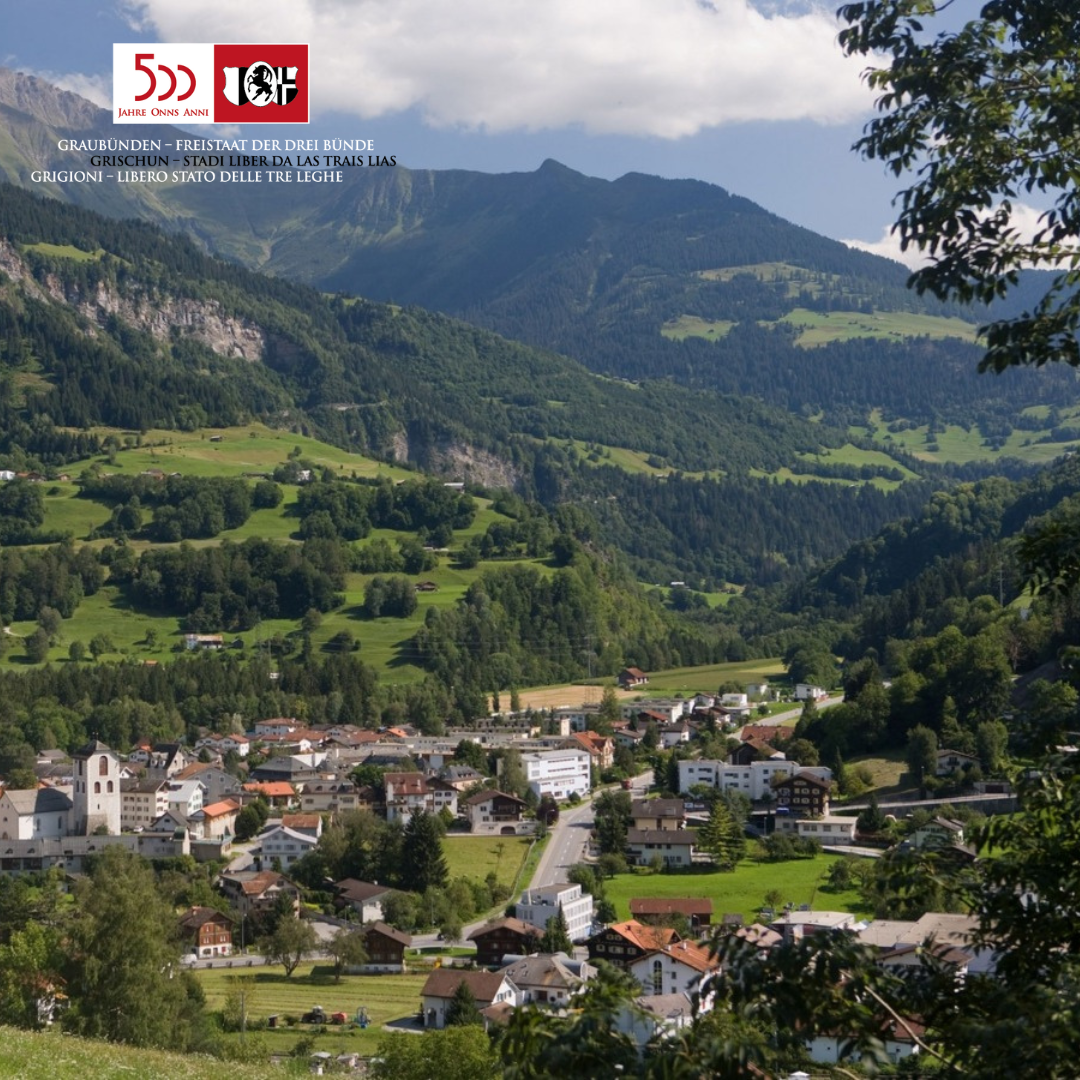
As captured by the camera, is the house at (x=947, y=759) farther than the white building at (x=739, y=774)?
No

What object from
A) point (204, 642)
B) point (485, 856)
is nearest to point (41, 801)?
point (485, 856)

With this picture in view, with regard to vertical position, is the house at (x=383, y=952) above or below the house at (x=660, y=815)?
below

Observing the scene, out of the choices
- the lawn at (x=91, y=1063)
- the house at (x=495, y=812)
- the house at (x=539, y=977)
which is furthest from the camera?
the house at (x=495, y=812)

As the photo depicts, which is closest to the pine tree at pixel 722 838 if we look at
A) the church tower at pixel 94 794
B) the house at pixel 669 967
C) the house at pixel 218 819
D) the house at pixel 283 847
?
the house at pixel 669 967

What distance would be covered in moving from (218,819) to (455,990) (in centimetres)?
3760

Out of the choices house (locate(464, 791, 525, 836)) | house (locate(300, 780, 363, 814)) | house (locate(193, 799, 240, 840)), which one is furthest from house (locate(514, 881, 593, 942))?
house (locate(300, 780, 363, 814))

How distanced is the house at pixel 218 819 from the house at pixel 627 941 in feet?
105

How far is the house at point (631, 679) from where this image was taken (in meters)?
128

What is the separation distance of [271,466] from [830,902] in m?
132

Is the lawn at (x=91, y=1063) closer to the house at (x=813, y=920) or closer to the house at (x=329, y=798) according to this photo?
the house at (x=813, y=920)

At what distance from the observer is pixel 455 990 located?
46500 millimetres

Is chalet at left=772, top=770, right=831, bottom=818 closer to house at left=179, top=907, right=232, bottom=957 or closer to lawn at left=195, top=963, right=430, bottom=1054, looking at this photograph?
lawn at left=195, top=963, right=430, bottom=1054

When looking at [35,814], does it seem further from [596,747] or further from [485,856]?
[596,747]

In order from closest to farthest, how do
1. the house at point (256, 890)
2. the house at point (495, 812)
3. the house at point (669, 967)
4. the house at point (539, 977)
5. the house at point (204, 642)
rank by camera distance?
the house at point (669, 967)
the house at point (539, 977)
the house at point (256, 890)
the house at point (495, 812)
the house at point (204, 642)
